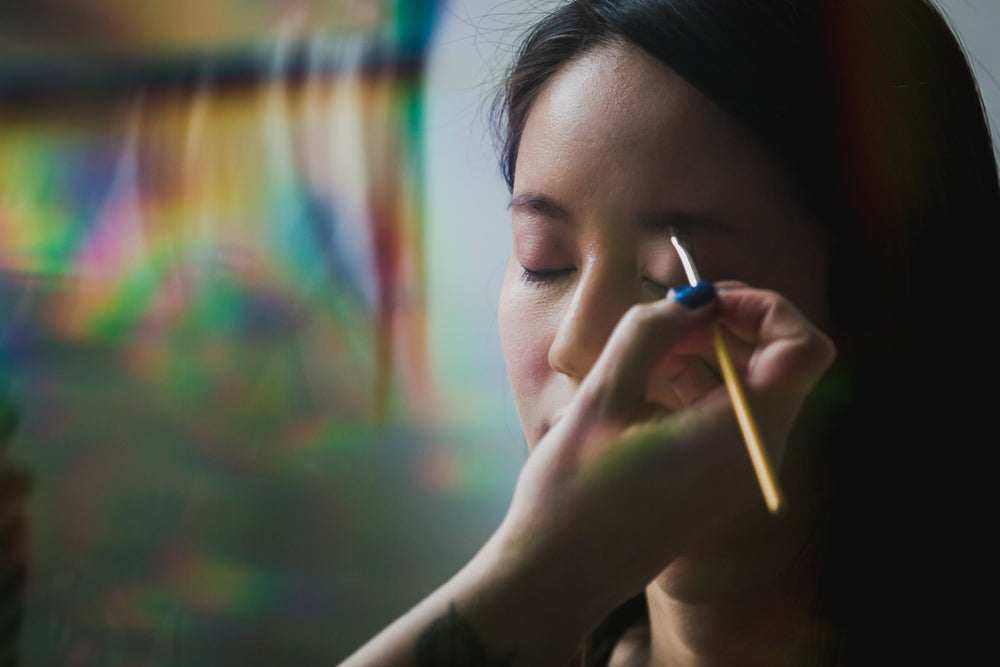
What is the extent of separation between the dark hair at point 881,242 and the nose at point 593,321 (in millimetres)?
163

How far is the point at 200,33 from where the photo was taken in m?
1.02

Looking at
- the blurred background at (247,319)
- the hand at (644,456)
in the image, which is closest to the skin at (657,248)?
the hand at (644,456)

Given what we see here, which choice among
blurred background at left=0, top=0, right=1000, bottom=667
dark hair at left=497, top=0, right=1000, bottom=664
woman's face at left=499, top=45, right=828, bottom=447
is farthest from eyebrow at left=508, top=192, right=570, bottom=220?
blurred background at left=0, top=0, right=1000, bottom=667

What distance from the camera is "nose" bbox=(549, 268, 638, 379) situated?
0.59m

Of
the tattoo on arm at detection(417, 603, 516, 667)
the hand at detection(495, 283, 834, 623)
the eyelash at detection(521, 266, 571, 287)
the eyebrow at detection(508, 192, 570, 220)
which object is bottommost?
the tattoo on arm at detection(417, 603, 516, 667)

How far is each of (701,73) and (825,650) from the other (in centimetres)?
48

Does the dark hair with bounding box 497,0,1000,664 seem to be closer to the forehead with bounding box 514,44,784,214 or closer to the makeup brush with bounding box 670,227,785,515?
the forehead with bounding box 514,44,784,214

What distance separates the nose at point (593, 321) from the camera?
0.59m

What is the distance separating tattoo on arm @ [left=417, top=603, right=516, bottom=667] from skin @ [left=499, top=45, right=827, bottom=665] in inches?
7.6

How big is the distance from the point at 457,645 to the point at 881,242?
445 mm

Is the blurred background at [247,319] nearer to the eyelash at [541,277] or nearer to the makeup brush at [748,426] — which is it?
the eyelash at [541,277]

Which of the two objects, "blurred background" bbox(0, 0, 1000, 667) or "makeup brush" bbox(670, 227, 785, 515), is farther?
"blurred background" bbox(0, 0, 1000, 667)

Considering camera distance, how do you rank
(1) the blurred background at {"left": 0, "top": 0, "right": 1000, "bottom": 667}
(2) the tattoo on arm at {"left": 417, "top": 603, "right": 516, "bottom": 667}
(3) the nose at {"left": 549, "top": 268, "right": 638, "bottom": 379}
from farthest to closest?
(1) the blurred background at {"left": 0, "top": 0, "right": 1000, "bottom": 667}, (3) the nose at {"left": 549, "top": 268, "right": 638, "bottom": 379}, (2) the tattoo on arm at {"left": 417, "top": 603, "right": 516, "bottom": 667}

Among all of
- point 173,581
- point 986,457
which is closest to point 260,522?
point 173,581
